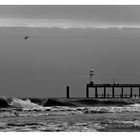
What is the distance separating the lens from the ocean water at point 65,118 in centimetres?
886

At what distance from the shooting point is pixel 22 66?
8.83m

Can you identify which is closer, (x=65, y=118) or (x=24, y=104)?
(x=65, y=118)

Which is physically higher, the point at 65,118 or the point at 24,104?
the point at 24,104

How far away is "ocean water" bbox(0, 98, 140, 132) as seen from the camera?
29.1 ft

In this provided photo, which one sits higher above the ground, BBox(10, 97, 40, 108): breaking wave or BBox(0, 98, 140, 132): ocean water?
BBox(10, 97, 40, 108): breaking wave

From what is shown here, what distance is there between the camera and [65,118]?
1043cm

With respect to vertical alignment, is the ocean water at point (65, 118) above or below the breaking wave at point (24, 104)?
below

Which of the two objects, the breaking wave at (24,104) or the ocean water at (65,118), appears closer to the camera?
the ocean water at (65,118)

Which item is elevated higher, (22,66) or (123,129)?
(22,66)

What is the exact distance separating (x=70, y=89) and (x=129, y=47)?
1.21m

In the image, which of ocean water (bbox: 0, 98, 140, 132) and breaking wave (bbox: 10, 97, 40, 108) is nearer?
ocean water (bbox: 0, 98, 140, 132)

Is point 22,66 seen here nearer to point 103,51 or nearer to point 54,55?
point 54,55
